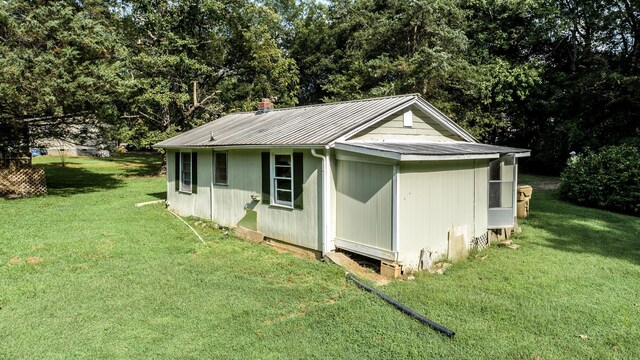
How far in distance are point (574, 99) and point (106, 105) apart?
24.5 metres

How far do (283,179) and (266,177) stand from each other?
0.55 meters

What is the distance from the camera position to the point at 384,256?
7.46 m

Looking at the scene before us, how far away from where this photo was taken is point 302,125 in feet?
32.8

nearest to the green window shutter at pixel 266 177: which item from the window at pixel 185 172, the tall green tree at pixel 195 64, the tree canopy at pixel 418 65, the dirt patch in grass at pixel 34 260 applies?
the window at pixel 185 172

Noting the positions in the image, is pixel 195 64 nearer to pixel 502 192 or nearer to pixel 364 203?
pixel 364 203

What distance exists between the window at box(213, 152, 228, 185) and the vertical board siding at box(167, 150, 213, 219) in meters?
0.27

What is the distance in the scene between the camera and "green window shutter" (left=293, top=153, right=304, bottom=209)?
878 cm

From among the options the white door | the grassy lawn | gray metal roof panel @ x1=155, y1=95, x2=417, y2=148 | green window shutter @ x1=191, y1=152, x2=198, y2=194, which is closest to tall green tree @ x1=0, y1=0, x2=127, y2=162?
gray metal roof panel @ x1=155, y1=95, x2=417, y2=148

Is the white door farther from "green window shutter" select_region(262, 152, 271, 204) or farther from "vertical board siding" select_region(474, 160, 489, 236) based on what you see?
"green window shutter" select_region(262, 152, 271, 204)

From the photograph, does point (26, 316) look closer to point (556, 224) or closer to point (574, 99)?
point (556, 224)

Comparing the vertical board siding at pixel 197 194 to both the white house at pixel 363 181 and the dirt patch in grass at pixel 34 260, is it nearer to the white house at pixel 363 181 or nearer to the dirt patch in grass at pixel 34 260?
the white house at pixel 363 181

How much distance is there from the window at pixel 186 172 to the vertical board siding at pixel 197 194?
0.10 meters

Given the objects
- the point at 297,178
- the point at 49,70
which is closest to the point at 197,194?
the point at 297,178

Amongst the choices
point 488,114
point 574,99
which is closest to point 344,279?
point 488,114
